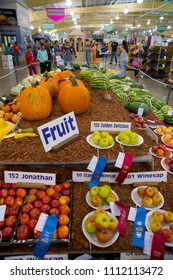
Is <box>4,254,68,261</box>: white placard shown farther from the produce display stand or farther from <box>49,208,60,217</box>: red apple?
<box>49,208,60,217</box>: red apple

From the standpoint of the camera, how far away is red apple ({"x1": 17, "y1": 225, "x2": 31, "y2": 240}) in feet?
4.09

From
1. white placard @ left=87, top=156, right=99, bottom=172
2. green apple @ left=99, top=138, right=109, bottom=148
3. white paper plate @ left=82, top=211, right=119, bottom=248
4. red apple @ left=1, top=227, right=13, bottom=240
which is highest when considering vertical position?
green apple @ left=99, top=138, right=109, bottom=148

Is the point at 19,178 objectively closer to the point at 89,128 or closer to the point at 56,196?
the point at 56,196

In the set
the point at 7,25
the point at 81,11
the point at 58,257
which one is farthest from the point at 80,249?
the point at 81,11

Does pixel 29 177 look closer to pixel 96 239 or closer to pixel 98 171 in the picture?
pixel 98 171

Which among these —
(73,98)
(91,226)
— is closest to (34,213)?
(91,226)

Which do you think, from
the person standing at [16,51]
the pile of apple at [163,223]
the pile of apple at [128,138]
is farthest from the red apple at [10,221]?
the person standing at [16,51]

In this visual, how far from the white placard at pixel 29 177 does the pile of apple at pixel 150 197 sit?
715 mm

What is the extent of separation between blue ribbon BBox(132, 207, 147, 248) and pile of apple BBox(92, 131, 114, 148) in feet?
1.93

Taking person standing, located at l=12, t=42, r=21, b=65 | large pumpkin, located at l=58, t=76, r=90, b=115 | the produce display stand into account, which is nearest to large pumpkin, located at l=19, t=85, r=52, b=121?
large pumpkin, located at l=58, t=76, r=90, b=115

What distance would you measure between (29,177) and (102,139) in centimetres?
69

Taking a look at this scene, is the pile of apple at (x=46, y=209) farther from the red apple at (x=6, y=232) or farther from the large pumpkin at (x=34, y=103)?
the large pumpkin at (x=34, y=103)

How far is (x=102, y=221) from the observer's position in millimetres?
1209

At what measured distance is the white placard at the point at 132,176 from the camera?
63.3 inches
